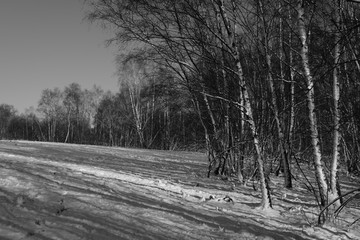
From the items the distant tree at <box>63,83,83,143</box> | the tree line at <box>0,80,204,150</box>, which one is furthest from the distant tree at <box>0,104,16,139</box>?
the distant tree at <box>63,83,83,143</box>

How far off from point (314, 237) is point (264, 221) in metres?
0.81

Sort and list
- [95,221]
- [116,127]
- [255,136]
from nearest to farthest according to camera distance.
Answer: [95,221]
[255,136]
[116,127]

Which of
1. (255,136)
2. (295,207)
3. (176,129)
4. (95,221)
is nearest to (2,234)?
(95,221)

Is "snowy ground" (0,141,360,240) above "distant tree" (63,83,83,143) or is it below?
below

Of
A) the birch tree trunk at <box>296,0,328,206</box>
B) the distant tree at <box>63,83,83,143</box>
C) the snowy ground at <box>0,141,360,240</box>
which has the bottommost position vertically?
the snowy ground at <box>0,141,360,240</box>

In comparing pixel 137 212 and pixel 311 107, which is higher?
pixel 311 107

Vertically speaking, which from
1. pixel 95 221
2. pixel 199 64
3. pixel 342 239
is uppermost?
pixel 199 64

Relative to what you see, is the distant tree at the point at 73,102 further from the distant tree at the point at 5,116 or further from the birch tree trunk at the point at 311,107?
the birch tree trunk at the point at 311,107

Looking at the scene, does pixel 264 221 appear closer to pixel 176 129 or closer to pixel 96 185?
pixel 96 185

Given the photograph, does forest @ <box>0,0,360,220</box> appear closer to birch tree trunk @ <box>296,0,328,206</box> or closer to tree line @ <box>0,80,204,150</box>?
birch tree trunk @ <box>296,0,328,206</box>

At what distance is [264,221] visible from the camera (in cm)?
529

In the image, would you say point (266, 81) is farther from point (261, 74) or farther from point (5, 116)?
point (5, 116)

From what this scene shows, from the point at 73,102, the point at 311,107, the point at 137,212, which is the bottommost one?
the point at 137,212

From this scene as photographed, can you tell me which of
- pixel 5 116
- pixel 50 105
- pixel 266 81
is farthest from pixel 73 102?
pixel 266 81
